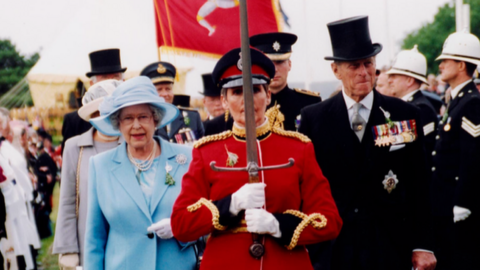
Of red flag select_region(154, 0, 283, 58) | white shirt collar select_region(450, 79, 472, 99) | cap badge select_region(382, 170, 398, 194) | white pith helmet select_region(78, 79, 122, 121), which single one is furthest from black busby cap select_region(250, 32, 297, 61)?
red flag select_region(154, 0, 283, 58)

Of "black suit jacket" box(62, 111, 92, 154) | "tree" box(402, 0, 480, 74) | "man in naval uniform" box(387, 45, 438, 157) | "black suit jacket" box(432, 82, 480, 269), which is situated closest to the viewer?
"black suit jacket" box(432, 82, 480, 269)

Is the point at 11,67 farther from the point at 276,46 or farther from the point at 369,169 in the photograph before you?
the point at 369,169

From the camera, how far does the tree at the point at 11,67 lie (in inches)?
1870

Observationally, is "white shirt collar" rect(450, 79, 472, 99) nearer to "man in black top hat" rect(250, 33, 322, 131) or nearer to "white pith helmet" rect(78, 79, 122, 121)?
"man in black top hat" rect(250, 33, 322, 131)

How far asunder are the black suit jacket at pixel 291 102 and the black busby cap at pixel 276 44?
0.28 meters

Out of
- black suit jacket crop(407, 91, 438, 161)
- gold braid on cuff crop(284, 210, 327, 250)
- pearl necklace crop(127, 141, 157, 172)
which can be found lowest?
black suit jacket crop(407, 91, 438, 161)

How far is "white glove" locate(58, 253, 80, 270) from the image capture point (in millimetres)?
5414

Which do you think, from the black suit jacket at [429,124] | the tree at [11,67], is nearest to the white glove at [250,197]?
the black suit jacket at [429,124]

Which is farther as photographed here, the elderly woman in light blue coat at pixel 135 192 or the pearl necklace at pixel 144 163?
the pearl necklace at pixel 144 163

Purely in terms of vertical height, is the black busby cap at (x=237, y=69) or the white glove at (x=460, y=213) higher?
the black busby cap at (x=237, y=69)

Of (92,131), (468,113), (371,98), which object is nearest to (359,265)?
(371,98)

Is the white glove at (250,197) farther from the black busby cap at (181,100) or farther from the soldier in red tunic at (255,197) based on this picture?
the black busby cap at (181,100)

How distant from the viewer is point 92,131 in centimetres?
587

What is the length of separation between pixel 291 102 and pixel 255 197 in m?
2.78
